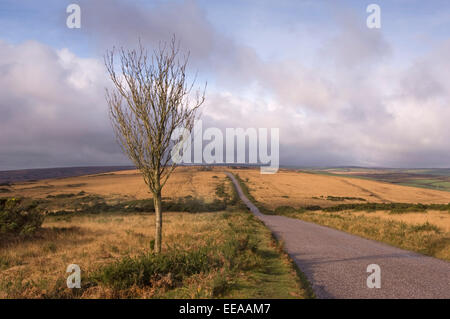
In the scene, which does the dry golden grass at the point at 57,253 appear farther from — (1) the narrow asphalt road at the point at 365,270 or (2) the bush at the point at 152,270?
(1) the narrow asphalt road at the point at 365,270

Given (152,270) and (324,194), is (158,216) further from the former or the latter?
(324,194)

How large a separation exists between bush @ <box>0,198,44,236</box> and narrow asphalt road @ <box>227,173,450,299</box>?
12751 millimetres

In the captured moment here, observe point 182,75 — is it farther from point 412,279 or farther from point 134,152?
point 412,279

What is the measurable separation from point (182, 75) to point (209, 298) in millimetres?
5483

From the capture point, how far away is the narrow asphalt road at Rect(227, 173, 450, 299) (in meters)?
6.32

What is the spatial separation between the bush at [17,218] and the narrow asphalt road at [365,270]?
1275 centimetres

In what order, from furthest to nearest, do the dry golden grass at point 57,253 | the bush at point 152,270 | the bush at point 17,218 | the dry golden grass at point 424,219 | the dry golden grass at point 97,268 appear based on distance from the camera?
1. the dry golden grass at point 424,219
2. the bush at point 17,218
3. the dry golden grass at point 57,253
4. the bush at point 152,270
5. the dry golden grass at point 97,268

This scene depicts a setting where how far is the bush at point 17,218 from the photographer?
1325 cm

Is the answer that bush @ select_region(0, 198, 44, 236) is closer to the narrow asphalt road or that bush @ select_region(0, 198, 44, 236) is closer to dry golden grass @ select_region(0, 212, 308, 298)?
dry golden grass @ select_region(0, 212, 308, 298)

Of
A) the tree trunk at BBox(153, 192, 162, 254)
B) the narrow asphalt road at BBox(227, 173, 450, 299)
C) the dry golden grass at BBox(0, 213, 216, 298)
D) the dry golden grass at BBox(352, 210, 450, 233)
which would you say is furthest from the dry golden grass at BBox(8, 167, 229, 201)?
the tree trunk at BBox(153, 192, 162, 254)

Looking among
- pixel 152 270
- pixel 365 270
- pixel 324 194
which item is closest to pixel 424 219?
pixel 365 270

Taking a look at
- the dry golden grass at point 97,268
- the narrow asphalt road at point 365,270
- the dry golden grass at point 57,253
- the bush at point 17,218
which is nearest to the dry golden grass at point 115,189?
the bush at point 17,218

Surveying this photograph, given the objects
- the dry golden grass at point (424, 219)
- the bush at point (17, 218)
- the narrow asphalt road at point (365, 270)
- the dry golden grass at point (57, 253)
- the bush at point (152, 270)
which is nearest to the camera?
the bush at point (152, 270)

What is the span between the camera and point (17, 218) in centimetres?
1399
